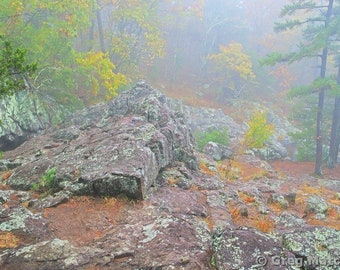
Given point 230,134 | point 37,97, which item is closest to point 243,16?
point 230,134

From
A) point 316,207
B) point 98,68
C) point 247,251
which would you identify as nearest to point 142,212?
point 247,251

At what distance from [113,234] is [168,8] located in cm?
3812

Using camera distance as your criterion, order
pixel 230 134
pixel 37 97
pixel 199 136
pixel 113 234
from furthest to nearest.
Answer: pixel 230 134 < pixel 199 136 < pixel 37 97 < pixel 113 234

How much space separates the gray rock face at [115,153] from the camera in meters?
7.77

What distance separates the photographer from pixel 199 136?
23500 mm

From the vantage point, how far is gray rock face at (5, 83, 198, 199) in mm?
7773

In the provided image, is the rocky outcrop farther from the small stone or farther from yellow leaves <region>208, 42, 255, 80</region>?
yellow leaves <region>208, 42, 255, 80</region>

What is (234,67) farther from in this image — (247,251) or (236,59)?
(247,251)

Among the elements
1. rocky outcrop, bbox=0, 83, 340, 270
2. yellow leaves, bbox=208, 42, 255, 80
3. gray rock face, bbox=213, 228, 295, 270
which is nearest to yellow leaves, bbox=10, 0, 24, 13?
rocky outcrop, bbox=0, 83, 340, 270

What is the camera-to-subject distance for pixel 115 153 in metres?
8.91

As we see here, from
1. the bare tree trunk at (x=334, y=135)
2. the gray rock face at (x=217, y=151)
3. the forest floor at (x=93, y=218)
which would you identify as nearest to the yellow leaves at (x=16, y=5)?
the forest floor at (x=93, y=218)

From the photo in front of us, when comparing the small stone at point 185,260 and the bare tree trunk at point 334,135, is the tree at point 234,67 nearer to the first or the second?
the bare tree trunk at point 334,135

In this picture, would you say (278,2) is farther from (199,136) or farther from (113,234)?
(113,234)

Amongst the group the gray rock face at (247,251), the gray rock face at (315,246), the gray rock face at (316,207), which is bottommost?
the gray rock face at (316,207)
